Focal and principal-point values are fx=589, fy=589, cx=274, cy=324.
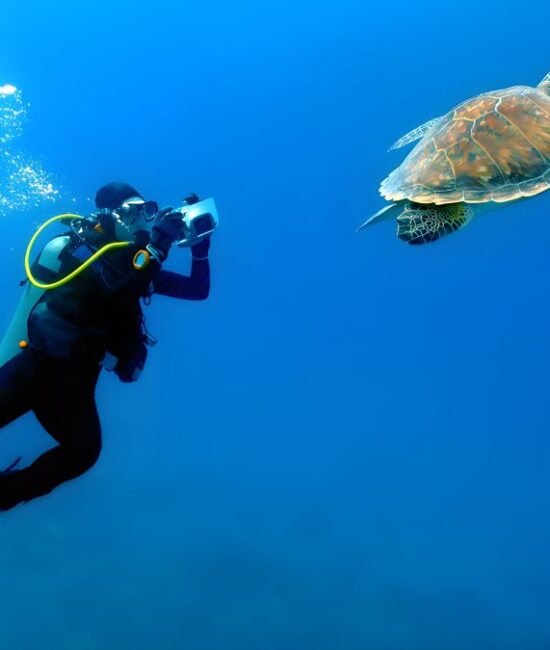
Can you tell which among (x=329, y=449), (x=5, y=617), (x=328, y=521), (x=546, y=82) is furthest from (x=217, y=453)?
(x=546, y=82)

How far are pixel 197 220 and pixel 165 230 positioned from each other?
49cm

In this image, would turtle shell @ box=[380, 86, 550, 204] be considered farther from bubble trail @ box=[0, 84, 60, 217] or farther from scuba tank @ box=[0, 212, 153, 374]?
bubble trail @ box=[0, 84, 60, 217]

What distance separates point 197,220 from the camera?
5.16 metres

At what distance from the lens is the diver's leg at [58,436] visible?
466 centimetres

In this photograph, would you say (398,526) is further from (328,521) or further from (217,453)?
(217,453)

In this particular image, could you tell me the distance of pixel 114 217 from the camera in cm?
482

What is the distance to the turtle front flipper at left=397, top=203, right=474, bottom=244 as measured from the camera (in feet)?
18.3

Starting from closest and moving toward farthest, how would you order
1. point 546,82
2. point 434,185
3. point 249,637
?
point 434,185 < point 546,82 < point 249,637

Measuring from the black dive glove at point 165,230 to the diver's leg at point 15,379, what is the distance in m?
1.29

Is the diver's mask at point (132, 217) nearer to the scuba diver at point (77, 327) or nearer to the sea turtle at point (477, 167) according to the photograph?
the scuba diver at point (77, 327)

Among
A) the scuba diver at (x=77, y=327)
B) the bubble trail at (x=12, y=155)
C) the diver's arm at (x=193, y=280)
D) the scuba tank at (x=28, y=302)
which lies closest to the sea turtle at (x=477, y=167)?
the diver's arm at (x=193, y=280)

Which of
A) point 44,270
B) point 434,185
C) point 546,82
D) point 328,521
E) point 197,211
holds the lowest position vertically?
point 44,270

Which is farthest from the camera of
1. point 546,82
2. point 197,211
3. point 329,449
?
point 329,449

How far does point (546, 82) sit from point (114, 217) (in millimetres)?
5243
